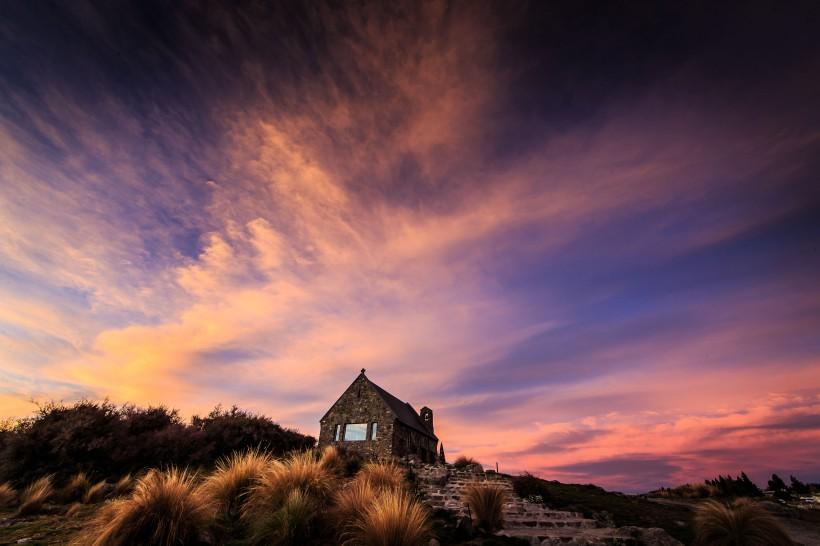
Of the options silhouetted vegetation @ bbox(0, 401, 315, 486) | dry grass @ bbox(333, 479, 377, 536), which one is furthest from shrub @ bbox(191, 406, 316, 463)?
dry grass @ bbox(333, 479, 377, 536)

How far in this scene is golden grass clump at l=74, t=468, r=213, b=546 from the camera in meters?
5.20

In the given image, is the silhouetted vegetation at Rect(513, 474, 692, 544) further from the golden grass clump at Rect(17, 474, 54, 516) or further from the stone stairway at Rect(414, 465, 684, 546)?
the golden grass clump at Rect(17, 474, 54, 516)

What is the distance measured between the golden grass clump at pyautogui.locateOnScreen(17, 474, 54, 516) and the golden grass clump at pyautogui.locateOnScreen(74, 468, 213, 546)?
326 cm

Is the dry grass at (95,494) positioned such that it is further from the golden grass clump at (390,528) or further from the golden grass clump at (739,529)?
the golden grass clump at (739,529)

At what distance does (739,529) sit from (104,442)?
17.0 m

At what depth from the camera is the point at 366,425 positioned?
3600cm

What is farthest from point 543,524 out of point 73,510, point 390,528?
point 73,510

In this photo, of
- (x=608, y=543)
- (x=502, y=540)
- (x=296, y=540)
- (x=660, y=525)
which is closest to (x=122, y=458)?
(x=296, y=540)

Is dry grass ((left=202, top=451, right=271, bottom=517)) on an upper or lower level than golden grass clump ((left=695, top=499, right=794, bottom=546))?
upper

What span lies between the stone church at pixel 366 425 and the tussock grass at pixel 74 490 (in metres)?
26.5

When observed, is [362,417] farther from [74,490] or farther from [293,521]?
[293,521]

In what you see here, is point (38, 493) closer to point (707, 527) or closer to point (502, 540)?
point (502, 540)

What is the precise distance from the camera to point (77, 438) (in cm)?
1170

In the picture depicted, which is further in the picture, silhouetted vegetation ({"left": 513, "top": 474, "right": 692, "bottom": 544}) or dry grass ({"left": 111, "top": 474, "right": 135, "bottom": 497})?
dry grass ({"left": 111, "top": 474, "right": 135, "bottom": 497})
